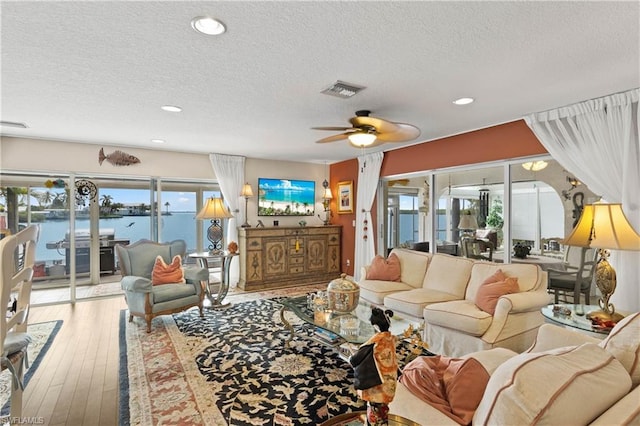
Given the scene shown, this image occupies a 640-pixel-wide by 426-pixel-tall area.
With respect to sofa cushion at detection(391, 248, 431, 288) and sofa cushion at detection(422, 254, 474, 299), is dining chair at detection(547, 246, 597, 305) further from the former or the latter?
sofa cushion at detection(391, 248, 431, 288)

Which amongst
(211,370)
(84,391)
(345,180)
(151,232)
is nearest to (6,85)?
(84,391)

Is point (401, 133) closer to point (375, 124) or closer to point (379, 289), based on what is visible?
point (375, 124)

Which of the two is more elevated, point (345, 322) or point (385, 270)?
point (385, 270)

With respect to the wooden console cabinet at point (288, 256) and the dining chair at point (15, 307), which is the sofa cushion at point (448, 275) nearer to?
the wooden console cabinet at point (288, 256)

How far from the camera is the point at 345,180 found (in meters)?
6.66

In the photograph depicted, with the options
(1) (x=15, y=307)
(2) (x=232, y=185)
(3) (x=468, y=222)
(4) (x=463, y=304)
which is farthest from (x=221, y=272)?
(3) (x=468, y=222)

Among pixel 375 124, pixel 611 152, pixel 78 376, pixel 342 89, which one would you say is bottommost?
pixel 78 376

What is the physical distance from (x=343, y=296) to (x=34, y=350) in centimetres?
316

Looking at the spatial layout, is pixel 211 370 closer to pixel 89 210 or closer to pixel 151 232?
pixel 151 232

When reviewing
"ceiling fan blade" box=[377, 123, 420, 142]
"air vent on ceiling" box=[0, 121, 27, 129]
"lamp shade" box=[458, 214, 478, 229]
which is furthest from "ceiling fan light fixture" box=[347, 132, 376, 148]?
"air vent on ceiling" box=[0, 121, 27, 129]

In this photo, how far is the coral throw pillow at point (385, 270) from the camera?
421cm

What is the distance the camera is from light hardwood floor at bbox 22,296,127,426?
2.21 metres

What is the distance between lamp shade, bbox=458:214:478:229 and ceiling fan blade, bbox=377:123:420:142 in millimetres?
1893

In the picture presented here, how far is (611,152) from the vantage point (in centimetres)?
299
